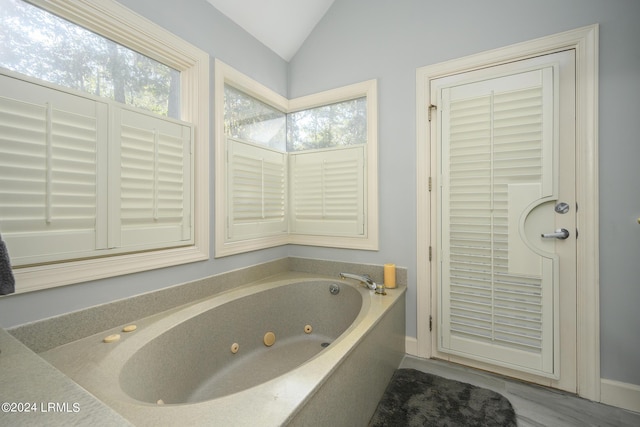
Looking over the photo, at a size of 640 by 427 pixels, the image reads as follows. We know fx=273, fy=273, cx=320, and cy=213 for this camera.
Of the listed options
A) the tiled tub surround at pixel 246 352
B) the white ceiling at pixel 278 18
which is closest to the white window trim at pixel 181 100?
the tiled tub surround at pixel 246 352

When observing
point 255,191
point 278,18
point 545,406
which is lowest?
point 545,406

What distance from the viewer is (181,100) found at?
1.63 metres

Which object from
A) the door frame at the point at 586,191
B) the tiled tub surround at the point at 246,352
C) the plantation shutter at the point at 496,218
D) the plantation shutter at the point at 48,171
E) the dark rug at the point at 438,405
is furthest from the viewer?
the plantation shutter at the point at 496,218

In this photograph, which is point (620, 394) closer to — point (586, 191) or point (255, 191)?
point (586, 191)

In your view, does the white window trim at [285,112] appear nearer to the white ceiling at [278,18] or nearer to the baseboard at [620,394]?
the white ceiling at [278,18]

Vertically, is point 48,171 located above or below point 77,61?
below

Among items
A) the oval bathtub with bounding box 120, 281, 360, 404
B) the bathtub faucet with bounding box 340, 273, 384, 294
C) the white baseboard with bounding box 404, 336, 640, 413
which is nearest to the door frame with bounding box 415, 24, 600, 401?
the white baseboard with bounding box 404, 336, 640, 413

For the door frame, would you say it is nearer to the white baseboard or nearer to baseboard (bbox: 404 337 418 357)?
the white baseboard

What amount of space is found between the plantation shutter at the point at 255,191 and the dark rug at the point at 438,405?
52.2 inches

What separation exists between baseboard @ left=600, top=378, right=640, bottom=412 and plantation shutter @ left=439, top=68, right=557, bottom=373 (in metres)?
0.24

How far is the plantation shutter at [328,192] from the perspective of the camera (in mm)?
2072

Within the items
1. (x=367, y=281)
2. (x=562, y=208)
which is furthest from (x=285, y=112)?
(x=562, y=208)

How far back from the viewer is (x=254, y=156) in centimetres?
202

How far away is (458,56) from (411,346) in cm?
193
